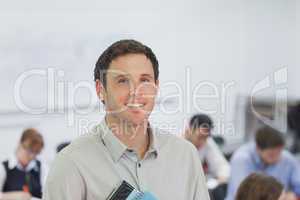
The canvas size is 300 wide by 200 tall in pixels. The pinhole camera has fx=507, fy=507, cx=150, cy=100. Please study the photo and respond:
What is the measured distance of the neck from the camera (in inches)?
39.8

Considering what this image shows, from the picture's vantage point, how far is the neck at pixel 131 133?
101cm

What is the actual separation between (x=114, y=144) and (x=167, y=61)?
9.92 feet

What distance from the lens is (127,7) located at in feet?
13.5

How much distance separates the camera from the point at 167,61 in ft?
13.1

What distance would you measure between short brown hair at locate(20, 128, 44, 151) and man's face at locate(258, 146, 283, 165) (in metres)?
1.42

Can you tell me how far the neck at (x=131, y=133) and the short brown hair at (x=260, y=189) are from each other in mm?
1097

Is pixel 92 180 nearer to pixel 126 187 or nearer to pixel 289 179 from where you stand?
pixel 126 187

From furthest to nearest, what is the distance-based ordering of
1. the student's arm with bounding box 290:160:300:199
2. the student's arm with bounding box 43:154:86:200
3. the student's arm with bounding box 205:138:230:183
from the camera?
1. the student's arm with bounding box 205:138:230:183
2. the student's arm with bounding box 290:160:300:199
3. the student's arm with bounding box 43:154:86:200

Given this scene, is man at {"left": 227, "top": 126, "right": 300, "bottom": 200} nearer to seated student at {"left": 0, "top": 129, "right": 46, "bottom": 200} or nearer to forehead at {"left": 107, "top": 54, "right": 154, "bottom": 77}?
seated student at {"left": 0, "top": 129, "right": 46, "bottom": 200}

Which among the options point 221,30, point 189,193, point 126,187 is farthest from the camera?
point 221,30

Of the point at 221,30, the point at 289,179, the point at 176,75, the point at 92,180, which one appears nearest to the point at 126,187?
the point at 92,180

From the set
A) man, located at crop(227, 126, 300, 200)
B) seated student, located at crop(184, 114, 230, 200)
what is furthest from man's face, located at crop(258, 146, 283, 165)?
seated student, located at crop(184, 114, 230, 200)

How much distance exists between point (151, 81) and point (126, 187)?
213 mm

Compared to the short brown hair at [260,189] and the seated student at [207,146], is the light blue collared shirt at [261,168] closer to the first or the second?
the seated student at [207,146]
